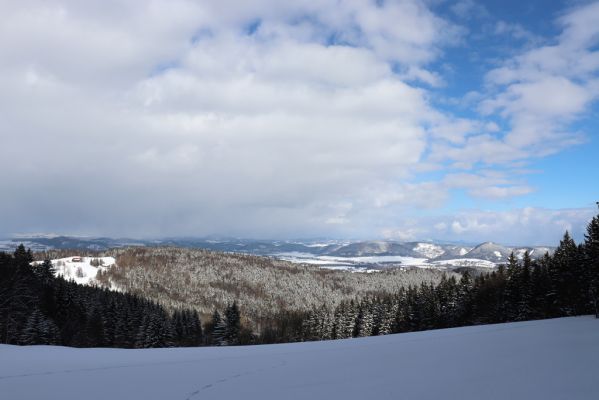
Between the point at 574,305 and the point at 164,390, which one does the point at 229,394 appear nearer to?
the point at 164,390

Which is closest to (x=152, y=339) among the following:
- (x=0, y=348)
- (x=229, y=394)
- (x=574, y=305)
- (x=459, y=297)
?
(x=0, y=348)

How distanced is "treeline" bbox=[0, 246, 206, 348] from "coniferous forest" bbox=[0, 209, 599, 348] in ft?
0.37

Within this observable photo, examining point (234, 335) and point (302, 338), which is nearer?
point (234, 335)

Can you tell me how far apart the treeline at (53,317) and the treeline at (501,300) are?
124 feet

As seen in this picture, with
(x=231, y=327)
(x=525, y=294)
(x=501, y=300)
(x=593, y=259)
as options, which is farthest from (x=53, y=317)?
(x=593, y=259)

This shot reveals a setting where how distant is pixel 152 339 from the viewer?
2267 inches

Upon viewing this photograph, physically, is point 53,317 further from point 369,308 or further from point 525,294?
point 525,294

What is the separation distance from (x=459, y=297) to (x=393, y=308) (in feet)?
52.2

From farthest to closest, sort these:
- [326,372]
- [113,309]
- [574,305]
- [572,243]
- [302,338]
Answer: [302,338] → [113,309] → [572,243] → [574,305] → [326,372]

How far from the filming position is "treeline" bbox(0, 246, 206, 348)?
41.3 metres

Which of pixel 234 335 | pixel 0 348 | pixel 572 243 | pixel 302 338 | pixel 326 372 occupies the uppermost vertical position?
pixel 572 243

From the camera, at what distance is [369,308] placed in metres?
76.1

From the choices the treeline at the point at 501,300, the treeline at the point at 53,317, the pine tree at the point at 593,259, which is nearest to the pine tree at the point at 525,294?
the treeline at the point at 501,300

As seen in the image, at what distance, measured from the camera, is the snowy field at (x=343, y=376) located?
31.2 feet
